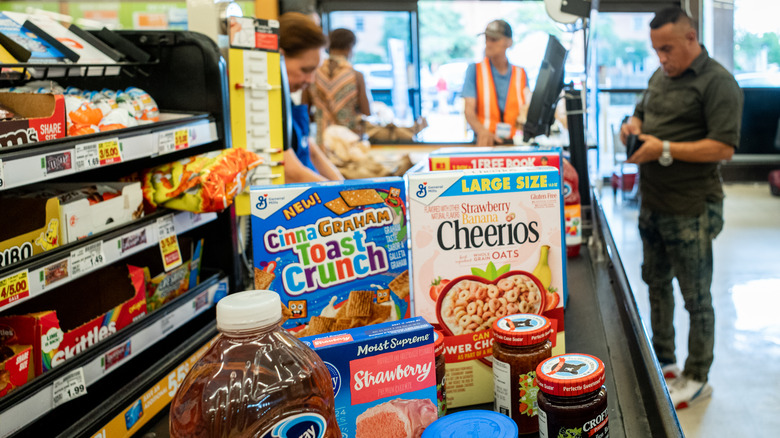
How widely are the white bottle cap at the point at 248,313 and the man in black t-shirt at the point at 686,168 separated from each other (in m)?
2.77

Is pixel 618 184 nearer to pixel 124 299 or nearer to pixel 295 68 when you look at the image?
pixel 295 68

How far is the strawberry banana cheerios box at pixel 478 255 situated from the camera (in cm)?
112

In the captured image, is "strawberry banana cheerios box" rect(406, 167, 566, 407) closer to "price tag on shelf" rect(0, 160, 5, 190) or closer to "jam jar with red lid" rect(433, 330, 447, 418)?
"jam jar with red lid" rect(433, 330, 447, 418)

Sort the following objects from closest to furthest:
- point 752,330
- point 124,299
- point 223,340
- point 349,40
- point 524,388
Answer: point 223,340
point 524,388
point 124,299
point 752,330
point 349,40

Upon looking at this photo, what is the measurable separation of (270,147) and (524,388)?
58.6 inches

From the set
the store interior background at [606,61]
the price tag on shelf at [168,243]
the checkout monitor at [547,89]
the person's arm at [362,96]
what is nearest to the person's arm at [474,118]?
the person's arm at [362,96]

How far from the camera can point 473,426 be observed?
0.86 m

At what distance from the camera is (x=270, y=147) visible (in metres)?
2.27

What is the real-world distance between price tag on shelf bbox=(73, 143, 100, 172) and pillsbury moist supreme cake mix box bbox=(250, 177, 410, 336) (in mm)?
445

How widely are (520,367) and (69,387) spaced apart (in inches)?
33.4

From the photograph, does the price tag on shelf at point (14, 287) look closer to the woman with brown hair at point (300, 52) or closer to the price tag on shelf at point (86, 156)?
the price tag on shelf at point (86, 156)

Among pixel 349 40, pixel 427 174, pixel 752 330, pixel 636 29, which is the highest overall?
pixel 636 29

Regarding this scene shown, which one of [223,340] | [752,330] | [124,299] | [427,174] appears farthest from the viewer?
[752,330]

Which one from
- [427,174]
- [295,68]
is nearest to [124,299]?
[427,174]
